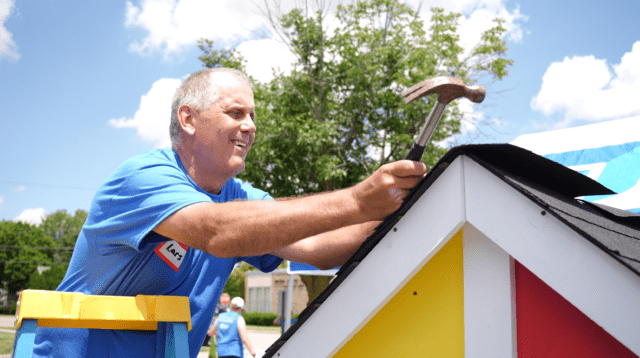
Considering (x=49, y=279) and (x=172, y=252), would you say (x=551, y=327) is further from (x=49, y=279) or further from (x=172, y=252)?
(x=49, y=279)

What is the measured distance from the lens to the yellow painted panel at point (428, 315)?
4.16ft

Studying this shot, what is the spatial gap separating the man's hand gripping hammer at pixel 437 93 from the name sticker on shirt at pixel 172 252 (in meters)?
0.88

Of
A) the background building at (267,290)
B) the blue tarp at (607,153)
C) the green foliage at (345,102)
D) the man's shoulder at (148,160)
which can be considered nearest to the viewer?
the man's shoulder at (148,160)

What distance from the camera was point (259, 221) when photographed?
1404 millimetres

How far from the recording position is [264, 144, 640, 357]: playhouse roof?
0.99 m

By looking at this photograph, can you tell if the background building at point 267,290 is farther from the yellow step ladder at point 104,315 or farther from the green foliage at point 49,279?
the yellow step ladder at point 104,315

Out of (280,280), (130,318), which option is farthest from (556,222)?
(280,280)

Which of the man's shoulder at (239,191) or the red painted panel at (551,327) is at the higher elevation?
the man's shoulder at (239,191)

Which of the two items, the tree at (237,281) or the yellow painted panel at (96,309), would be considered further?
the tree at (237,281)

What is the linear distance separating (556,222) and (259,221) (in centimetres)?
76

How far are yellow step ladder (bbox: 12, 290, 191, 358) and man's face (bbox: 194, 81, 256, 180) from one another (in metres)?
0.57

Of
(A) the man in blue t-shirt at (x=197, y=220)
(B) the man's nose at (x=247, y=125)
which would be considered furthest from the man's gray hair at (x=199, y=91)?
(B) the man's nose at (x=247, y=125)

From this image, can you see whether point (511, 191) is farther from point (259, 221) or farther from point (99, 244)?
point (99, 244)

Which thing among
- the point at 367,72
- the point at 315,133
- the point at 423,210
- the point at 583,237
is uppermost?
the point at 367,72
